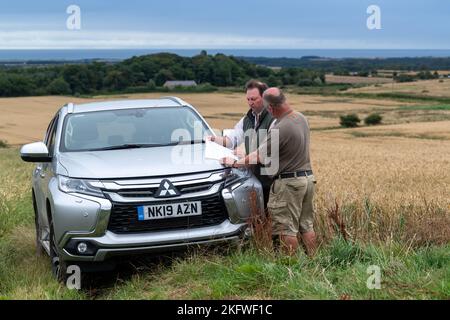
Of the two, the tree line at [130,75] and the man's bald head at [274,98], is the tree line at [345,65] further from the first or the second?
the man's bald head at [274,98]

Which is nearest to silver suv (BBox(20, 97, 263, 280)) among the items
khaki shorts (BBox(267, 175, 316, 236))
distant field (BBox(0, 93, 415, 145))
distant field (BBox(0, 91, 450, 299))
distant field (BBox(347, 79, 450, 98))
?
khaki shorts (BBox(267, 175, 316, 236))

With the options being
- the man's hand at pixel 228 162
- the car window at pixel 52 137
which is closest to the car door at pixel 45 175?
the car window at pixel 52 137

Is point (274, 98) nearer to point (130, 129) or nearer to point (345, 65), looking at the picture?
point (130, 129)

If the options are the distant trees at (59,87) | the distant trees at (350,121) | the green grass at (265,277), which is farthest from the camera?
the distant trees at (59,87)

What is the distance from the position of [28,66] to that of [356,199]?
96.5m

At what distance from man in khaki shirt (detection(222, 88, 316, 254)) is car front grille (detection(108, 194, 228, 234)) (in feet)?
1.50

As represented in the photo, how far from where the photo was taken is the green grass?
484cm

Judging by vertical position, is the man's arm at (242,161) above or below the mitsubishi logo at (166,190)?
above

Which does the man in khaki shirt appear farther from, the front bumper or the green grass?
the front bumper

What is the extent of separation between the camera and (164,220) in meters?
5.92

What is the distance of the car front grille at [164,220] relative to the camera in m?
5.83

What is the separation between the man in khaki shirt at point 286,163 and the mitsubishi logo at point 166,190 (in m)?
0.63

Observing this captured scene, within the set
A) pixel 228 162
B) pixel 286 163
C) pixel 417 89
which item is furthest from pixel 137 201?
pixel 417 89
